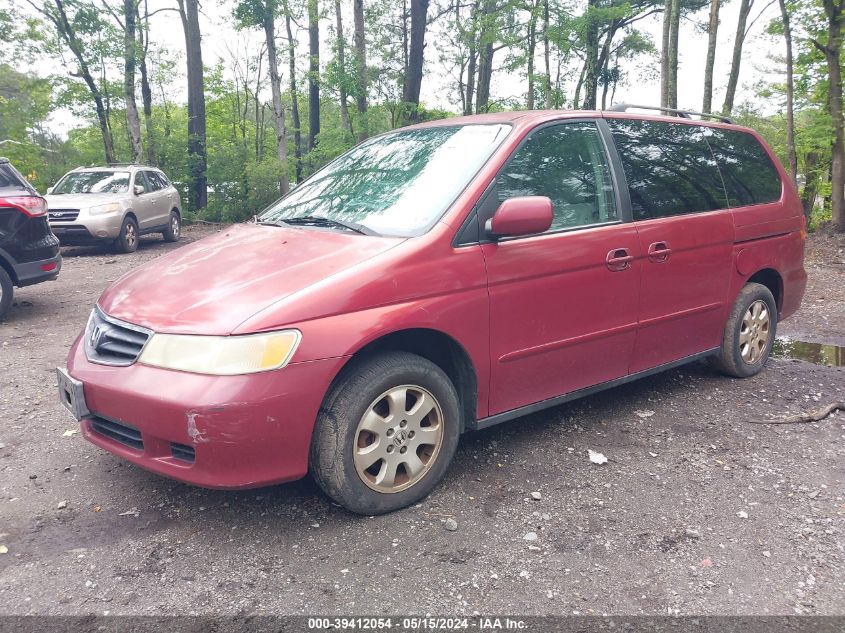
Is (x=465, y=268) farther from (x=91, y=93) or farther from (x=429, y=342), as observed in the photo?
(x=91, y=93)

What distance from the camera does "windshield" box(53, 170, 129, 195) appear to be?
13.4 meters

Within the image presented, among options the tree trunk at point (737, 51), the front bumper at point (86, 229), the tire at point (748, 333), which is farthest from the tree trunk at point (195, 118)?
the tire at point (748, 333)

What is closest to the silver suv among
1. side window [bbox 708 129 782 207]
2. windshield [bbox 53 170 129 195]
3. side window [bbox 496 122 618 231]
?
windshield [bbox 53 170 129 195]

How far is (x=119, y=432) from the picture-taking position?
9.49 feet

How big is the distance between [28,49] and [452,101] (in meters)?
22.5

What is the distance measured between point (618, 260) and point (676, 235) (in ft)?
2.00

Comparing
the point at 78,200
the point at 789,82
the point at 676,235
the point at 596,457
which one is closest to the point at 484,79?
the point at 789,82

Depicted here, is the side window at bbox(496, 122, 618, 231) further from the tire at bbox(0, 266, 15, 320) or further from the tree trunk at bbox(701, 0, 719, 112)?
the tree trunk at bbox(701, 0, 719, 112)

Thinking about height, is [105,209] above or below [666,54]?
below

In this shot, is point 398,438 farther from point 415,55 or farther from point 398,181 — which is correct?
point 415,55

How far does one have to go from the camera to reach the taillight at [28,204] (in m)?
6.90

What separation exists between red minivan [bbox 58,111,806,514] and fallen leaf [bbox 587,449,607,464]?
13.2 inches

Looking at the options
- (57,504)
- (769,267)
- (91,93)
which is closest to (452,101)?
(91,93)

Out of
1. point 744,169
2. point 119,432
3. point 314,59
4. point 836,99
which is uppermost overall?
point 314,59
